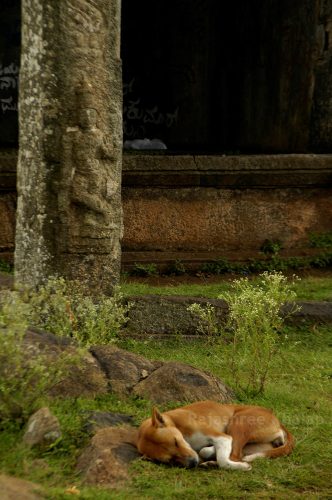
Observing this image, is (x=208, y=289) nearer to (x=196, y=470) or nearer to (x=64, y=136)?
(x=64, y=136)

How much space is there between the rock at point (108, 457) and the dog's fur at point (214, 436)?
92 mm

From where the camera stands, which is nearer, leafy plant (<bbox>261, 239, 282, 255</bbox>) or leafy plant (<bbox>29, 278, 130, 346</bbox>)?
leafy plant (<bbox>29, 278, 130, 346</bbox>)

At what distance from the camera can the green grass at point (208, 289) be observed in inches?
335

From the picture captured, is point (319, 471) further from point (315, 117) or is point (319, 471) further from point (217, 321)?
point (315, 117)

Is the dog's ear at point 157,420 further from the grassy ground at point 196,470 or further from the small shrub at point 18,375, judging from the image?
the small shrub at point 18,375

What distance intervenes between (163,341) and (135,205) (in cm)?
307

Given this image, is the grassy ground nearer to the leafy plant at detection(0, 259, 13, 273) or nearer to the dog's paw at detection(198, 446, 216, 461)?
the dog's paw at detection(198, 446, 216, 461)

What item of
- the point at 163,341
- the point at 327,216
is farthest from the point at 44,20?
the point at 327,216

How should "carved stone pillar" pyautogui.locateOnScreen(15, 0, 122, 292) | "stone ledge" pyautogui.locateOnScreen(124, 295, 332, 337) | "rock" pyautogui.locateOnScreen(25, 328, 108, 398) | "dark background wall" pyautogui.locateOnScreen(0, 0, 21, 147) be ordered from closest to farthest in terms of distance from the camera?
"rock" pyautogui.locateOnScreen(25, 328, 108, 398) < "carved stone pillar" pyautogui.locateOnScreen(15, 0, 122, 292) < "stone ledge" pyautogui.locateOnScreen(124, 295, 332, 337) < "dark background wall" pyautogui.locateOnScreen(0, 0, 21, 147)

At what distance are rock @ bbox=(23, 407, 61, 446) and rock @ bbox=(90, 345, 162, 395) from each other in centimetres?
93

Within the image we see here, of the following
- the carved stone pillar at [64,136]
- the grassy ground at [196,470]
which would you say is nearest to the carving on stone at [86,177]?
the carved stone pillar at [64,136]

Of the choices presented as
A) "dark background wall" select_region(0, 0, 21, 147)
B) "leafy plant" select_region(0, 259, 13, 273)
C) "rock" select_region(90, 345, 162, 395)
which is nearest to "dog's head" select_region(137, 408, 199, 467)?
"rock" select_region(90, 345, 162, 395)

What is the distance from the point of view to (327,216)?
10.4 m

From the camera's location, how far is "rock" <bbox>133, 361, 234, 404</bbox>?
498 centimetres
